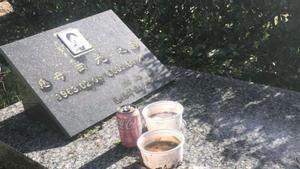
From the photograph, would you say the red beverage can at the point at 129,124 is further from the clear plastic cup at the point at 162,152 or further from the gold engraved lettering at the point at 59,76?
the gold engraved lettering at the point at 59,76

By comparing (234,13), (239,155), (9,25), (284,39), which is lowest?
(239,155)

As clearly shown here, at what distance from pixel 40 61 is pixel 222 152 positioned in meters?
2.09

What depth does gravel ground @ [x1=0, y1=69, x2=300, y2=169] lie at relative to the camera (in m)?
3.93

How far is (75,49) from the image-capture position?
4930mm

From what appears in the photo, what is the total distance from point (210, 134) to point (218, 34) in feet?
6.69

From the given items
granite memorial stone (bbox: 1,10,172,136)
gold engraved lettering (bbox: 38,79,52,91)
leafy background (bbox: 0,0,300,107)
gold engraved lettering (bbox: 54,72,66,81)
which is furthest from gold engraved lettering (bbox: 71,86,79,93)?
leafy background (bbox: 0,0,300,107)

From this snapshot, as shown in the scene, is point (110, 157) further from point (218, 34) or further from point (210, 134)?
point (218, 34)

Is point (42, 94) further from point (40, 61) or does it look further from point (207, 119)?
point (207, 119)

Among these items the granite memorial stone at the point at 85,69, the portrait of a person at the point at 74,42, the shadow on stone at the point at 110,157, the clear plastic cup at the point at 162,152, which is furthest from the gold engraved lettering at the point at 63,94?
the clear plastic cup at the point at 162,152

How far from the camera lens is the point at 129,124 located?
4.00 meters

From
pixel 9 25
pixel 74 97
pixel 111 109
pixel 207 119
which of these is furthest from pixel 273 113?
pixel 9 25

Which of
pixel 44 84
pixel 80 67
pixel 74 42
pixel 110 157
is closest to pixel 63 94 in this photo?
pixel 44 84

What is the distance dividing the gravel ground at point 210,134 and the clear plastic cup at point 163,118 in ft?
0.67

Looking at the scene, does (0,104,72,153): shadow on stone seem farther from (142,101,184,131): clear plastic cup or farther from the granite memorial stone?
(142,101,184,131): clear plastic cup
